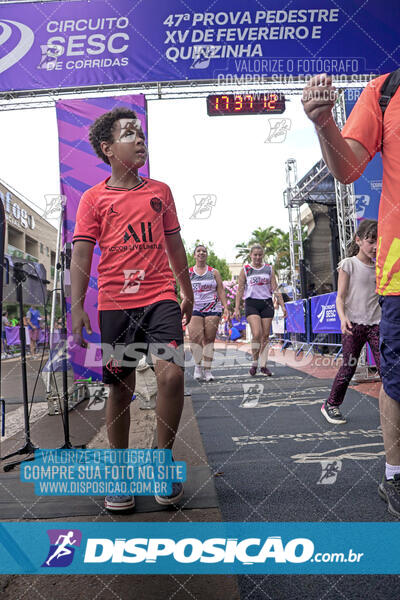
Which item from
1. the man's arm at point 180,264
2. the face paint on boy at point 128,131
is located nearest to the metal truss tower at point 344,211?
the man's arm at point 180,264

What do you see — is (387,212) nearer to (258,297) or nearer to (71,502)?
(71,502)

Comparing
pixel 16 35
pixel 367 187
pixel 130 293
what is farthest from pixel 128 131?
pixel 367 187

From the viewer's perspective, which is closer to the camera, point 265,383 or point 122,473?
point 122,473

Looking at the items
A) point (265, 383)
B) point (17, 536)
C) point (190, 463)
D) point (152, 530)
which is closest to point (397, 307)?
point (152, 530)

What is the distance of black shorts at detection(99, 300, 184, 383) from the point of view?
211 centimetres

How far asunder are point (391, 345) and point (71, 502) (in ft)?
5.23

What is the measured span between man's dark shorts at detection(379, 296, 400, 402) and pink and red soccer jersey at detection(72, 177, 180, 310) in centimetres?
95

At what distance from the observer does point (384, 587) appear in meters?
1.34

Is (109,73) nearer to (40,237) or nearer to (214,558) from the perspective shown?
(214,558)

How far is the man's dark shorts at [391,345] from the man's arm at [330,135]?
56 centimetres

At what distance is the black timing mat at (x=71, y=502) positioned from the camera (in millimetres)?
2000

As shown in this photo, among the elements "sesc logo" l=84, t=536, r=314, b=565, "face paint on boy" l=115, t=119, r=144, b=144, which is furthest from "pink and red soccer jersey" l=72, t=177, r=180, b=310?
"sesc logo" l=84, t=536, r=314, b=565

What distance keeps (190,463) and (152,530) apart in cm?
104

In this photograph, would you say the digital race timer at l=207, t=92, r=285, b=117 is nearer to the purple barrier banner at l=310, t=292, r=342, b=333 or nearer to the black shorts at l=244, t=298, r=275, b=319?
the black shorts at l=244, t=298, r=275, b=319
